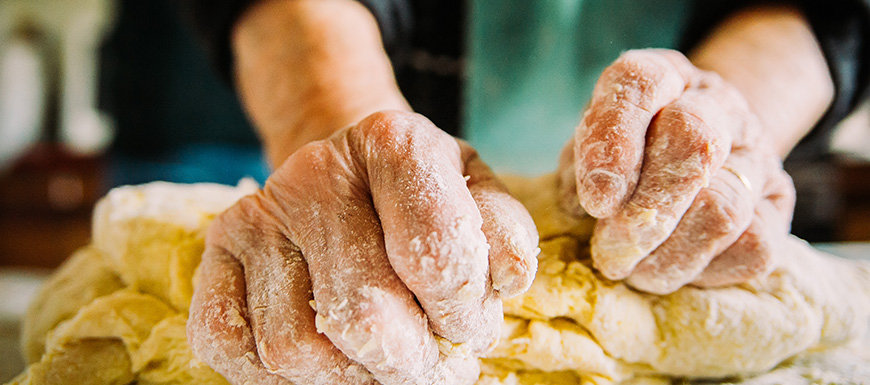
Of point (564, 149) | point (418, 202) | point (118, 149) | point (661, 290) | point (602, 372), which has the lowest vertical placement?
point (118, 149)

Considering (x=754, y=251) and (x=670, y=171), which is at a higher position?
(x=670, y=171)

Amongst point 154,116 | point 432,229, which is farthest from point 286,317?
point 154,116

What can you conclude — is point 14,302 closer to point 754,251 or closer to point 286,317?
point 286,317

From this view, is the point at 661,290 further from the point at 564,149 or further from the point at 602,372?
the point at 564,149

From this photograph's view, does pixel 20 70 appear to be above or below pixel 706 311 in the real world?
below

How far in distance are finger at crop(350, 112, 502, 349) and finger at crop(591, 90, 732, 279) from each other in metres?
0.23

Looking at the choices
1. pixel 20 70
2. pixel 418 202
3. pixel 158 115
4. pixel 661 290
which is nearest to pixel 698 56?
pixel 661 290

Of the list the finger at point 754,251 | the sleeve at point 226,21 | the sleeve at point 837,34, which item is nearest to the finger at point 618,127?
the finger at point 754,251

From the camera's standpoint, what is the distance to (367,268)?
1.81 feet

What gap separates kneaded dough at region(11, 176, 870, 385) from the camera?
0.80m

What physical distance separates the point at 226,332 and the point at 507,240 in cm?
32

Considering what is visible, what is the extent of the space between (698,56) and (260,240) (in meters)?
0.88

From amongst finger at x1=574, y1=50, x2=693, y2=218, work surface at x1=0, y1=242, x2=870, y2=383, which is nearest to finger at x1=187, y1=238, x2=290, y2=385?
finger at x1=574, y1=50, x2=693, y2=218

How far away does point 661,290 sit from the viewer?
80 centimetres
